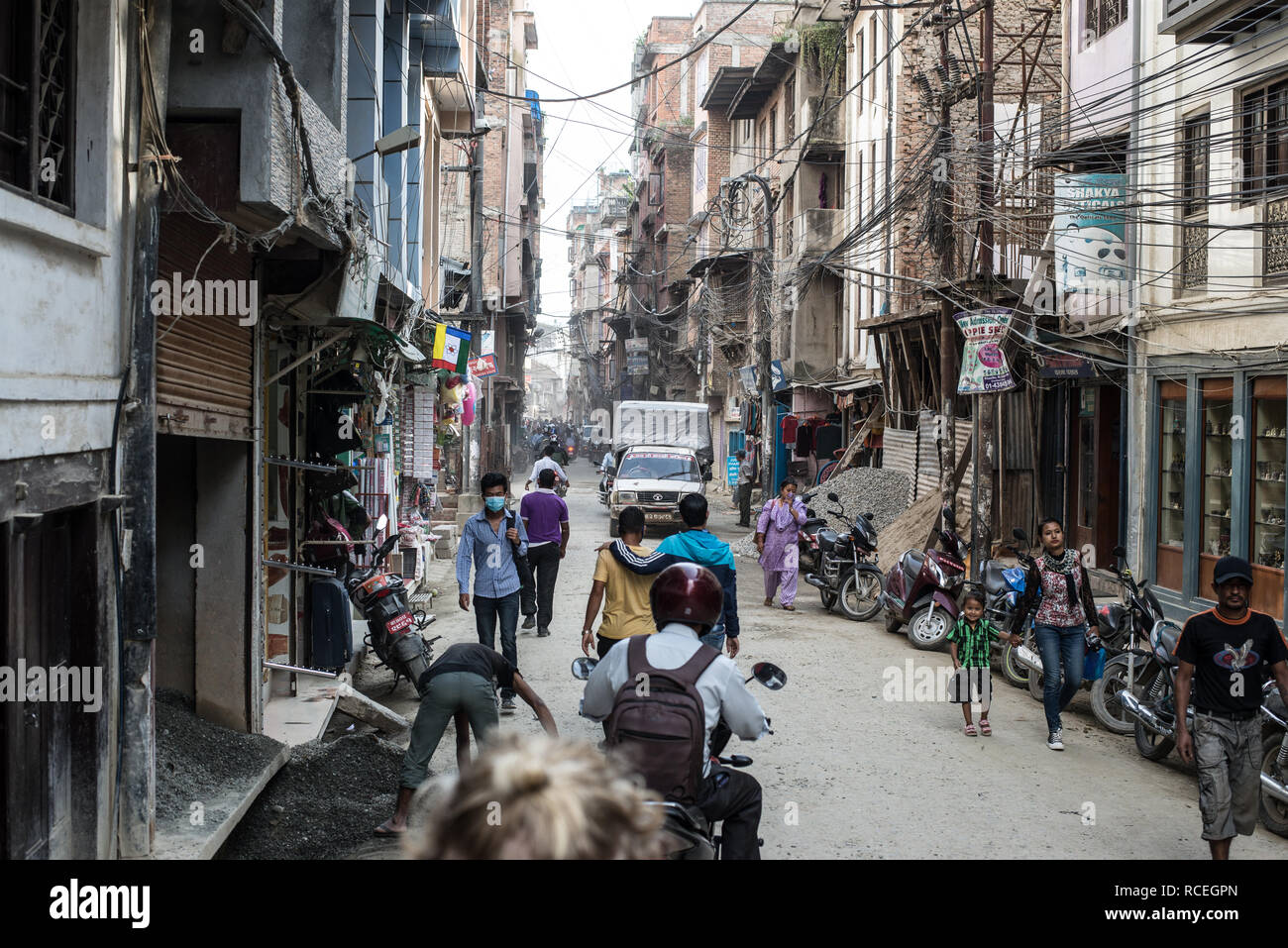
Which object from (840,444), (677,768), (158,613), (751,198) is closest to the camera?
(677,768)

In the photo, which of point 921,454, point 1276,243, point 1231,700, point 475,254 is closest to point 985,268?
point 1276,243

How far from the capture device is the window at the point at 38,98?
4.81 m

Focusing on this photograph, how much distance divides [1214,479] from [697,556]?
8.77m

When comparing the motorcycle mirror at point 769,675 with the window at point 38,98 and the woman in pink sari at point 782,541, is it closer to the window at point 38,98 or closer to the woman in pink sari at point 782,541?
the window at point 38,98

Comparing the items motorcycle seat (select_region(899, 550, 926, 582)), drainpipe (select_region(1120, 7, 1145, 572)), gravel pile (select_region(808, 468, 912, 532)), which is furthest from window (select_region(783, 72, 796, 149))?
motorcycle seat (select_region(899, 550, 926, 582))

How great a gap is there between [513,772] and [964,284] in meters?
16.0

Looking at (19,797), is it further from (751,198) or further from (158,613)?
(751,198)

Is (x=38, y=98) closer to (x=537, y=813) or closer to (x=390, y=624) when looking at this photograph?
(x=537, y=813)

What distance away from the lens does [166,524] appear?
8062 mm

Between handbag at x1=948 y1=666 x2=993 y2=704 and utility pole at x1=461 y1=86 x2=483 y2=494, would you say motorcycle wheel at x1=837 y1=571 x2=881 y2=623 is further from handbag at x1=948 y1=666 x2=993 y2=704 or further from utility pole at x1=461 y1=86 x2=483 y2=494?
utility pole at x1=461 y1=86 x2=483 y2=494

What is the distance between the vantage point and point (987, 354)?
15086 millimetres

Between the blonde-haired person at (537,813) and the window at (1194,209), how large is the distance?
560 inches

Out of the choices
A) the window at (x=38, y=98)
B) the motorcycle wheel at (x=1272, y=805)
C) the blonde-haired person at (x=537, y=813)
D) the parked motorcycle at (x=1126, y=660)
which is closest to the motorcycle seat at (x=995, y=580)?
the parked motorcycle at (x=1126, y=660)
